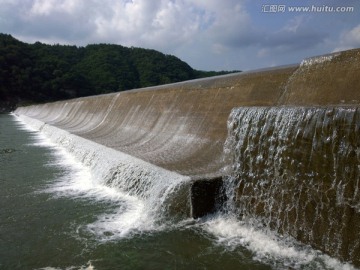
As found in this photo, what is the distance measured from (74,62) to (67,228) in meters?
93.2

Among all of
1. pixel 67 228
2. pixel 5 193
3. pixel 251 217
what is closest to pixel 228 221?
pixel 251 217

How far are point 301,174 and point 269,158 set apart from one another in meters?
0.58

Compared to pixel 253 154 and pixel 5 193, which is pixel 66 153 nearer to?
pixel 5 193

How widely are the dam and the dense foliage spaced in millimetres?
58184

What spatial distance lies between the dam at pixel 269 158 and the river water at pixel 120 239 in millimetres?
231

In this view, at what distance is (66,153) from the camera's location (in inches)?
470

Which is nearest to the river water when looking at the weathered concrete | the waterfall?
the waterfall

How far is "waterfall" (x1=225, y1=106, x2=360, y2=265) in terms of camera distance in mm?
3518

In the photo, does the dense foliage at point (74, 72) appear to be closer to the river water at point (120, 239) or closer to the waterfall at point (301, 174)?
the river water at point (120, 239)

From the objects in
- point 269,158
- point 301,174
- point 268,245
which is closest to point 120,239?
point 268,245

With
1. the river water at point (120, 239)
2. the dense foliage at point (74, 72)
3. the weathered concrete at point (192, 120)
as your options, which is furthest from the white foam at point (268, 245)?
the dense foliage at point (74, 72)

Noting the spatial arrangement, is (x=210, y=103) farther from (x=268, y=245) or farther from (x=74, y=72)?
(x=74, y=72)

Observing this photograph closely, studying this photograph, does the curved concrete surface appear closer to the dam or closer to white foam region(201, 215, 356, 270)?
the dam

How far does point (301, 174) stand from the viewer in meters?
4.01
